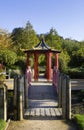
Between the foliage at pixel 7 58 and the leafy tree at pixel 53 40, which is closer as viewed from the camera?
the foliage at pixel 7 58

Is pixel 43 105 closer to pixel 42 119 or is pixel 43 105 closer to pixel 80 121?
pixel 42 119

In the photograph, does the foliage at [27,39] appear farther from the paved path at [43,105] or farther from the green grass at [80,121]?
the green grass at [80,121]

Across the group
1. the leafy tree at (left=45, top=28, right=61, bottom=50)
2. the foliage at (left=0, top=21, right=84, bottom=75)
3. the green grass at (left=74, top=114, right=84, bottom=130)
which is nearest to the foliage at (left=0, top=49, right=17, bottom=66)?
the foliage at (left=0, top=21, right=84, bottom=75)

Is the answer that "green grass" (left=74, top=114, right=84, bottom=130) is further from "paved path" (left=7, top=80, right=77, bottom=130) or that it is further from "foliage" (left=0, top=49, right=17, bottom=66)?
"foliage" (left=0, top=49, right=17, bottom=66)

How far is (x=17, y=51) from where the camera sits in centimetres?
4425

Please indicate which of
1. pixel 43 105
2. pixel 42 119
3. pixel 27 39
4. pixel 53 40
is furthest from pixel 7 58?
pixel 42 119

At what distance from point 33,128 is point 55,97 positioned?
6.00 m

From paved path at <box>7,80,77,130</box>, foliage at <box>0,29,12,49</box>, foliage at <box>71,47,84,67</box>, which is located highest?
foliage at <box>0,29,12,49</box>

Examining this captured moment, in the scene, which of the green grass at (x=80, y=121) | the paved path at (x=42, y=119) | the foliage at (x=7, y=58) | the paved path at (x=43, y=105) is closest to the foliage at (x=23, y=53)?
the foliage at (x=7, y=58)

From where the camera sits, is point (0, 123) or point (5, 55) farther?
point (5, 55)

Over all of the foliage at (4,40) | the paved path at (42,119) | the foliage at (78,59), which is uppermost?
the foliage at (4,40)

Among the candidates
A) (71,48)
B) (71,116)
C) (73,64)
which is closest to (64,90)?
(71,116)

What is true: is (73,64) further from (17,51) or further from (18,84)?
(18,84)

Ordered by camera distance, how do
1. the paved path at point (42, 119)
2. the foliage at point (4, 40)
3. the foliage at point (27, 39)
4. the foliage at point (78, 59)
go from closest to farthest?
1. the paved path at point (42, 119)
2. the foliage at point (4, 40)
3. the foliage at point (78, 59)
4. the foliage at point (27, 39)
